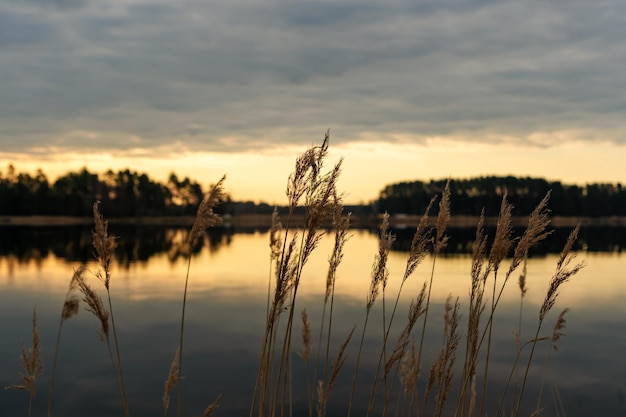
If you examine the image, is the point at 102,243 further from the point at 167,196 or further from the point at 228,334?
the point at 167,196

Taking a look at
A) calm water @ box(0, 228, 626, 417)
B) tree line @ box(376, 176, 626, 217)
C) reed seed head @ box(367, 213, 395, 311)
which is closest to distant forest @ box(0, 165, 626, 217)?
tree line @ box(376, 176, 626, 217)

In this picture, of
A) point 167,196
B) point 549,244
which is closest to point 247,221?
point 167,196

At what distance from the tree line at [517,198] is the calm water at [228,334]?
136 meters

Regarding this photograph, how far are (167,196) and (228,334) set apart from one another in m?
135

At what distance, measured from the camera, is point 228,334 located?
64.5 feet

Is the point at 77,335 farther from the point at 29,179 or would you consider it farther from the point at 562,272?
the point at 29,179

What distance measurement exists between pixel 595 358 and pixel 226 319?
40.9 ft

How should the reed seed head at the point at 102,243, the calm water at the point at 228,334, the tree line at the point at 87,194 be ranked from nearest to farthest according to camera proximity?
the reed seed head at the point at 102,243, the calm water at the point at 228,334, the tree line at the point at 87,194

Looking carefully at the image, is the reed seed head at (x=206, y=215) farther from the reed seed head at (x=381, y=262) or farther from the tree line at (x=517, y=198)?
the tree line at (x=517, y=198)

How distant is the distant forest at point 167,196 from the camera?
127m

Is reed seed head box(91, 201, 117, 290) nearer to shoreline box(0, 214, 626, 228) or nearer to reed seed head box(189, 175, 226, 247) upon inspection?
reed seed head box(189, 175, 226, 247)

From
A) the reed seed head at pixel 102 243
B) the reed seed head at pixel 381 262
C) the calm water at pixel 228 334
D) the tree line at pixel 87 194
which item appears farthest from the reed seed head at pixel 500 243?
the tree line at pixel 87 194

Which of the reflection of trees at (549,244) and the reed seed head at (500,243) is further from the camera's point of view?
the reflection of trees at (549,244)

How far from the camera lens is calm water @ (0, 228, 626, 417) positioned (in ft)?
44.6
